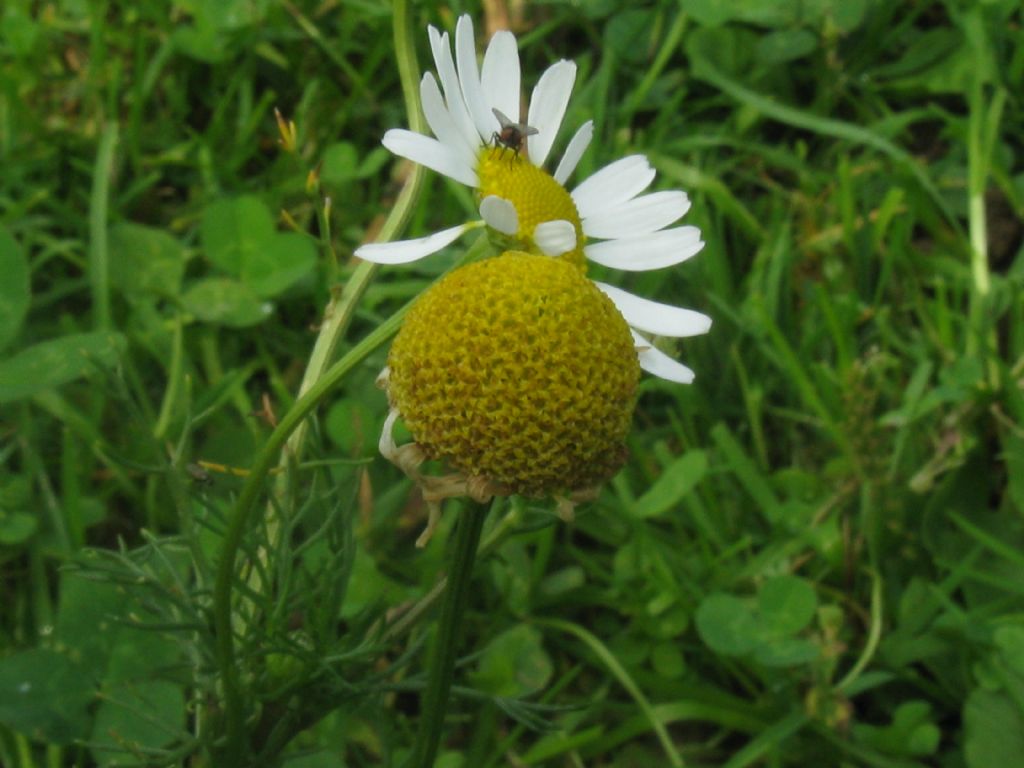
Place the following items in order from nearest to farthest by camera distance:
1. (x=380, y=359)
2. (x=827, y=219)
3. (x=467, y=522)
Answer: (x=467, y=522) → (x=380, y=359) → (x=827, y=219)

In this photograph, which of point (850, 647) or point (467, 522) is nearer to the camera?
point (467, 522)

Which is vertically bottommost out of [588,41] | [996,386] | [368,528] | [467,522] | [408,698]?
[408,698]

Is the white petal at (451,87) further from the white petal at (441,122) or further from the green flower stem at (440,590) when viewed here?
the green flower stem at (440,590)

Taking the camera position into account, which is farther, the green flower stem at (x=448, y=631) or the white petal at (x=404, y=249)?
the white petal at (x=404, y=249)

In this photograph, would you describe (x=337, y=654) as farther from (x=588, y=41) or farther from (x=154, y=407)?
(x=588, y=41)

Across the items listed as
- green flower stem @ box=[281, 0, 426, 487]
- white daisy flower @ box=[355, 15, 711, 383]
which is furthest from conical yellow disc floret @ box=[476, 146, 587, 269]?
green flower stem @ box=[281, 0, 426, 487]

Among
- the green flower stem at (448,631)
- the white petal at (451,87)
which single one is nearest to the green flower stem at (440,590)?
the green flower stem at (448,631)

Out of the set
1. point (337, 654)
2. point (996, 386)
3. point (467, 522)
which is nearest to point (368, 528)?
point (337, 654)
